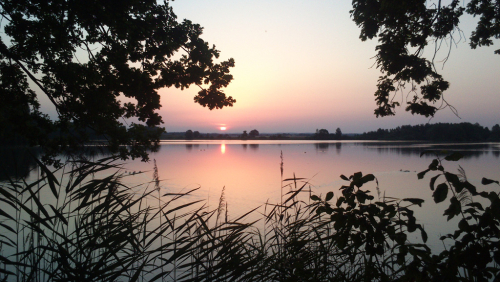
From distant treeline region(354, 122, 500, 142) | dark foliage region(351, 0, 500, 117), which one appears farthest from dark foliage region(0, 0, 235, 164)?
distant treeline region(354, 122, 500, 142)

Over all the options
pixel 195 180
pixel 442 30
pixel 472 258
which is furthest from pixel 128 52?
pixel 195 180

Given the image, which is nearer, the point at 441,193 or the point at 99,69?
the point at 441,193

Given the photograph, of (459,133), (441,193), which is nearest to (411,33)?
(441,193)

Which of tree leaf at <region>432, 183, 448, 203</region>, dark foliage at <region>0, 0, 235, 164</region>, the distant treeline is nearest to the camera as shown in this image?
tree leaf at <region>432, 183, 448, 203</region>

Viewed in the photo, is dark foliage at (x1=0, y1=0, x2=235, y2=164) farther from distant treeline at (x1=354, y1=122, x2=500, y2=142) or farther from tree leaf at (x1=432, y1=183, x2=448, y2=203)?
distant treeline at (x1=354, y1=122, x2=500, y2=142)

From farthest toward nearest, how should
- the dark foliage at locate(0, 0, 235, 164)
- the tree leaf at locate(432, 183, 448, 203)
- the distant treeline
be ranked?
the distant treeline < the dark foliage at locate(0, 0, 235, 164) < the tree leaf at locate(432, 183, 448, 203)

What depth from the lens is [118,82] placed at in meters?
5.88

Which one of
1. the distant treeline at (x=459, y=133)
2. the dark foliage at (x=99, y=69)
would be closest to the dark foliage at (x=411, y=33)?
the dark foliage at (x=99, y=69)

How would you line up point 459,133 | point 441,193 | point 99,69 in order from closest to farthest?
point 441,193 < point 99,69 < point 459,133

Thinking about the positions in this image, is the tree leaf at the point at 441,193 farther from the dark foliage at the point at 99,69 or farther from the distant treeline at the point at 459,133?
the distant treeline at the point at 459,133

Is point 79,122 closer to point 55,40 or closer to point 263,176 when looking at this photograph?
point 55,40

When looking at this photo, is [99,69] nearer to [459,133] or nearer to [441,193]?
[441,193]

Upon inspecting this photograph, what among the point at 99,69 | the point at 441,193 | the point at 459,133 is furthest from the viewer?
the point at 459,133

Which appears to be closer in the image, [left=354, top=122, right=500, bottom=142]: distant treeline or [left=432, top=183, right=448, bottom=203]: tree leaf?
[left=432, top=183, right=448, bottom=203]: tree leaf
